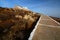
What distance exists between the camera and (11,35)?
1055cm

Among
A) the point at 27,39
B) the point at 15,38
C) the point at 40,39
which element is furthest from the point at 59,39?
the point at 15,38

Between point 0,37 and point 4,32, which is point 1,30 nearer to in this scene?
point 4,32

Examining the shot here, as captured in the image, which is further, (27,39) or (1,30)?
(1,30)

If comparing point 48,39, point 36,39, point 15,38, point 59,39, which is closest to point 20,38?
point 15,38

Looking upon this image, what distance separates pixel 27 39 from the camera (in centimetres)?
1055

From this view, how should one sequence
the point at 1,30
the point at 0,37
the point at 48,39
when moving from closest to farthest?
1. the point at 0,37
2. the point at 48,39
3. the point at 1,30

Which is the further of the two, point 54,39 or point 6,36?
point 54,39

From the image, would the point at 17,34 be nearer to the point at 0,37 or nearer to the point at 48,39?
the point at 0,37

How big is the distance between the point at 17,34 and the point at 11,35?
554 millimetres

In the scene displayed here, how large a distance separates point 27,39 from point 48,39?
130 cm

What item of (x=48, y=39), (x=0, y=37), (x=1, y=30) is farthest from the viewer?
(x=1, y=30)

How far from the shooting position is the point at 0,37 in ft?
33.5

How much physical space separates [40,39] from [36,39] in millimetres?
243

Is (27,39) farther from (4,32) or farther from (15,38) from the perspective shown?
(4,32)
